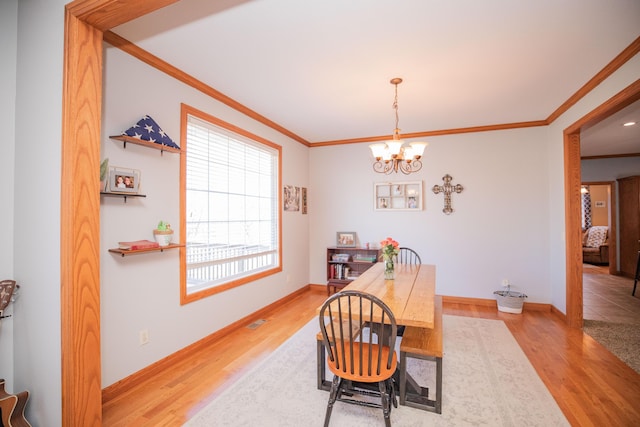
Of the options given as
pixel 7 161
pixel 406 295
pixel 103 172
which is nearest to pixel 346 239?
pixel 406 295

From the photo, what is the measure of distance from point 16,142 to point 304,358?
2561mm

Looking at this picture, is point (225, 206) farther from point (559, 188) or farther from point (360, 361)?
point (559, 188)

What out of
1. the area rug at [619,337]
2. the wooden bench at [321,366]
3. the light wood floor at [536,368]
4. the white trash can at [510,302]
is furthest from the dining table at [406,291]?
the area rug at [619,337]

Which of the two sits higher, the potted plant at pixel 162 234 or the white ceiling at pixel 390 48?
the white ceiling at pixel 390 48

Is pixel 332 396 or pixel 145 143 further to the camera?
pixel 145 143

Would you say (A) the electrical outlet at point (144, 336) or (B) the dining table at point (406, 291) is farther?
(A) the electrical outlet at point (144, 336)

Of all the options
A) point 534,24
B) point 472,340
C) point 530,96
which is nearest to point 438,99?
point 530,96

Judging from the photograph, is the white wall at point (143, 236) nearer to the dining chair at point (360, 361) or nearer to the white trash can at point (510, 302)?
the dining chair at point (360, 361)

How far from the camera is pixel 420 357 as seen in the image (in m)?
2.04

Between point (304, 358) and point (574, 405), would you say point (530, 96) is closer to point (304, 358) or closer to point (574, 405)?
point (574, 405)

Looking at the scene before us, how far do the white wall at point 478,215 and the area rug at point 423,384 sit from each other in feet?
5.51

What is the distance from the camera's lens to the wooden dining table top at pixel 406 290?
1.91 metres

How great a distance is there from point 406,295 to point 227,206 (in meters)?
2.15

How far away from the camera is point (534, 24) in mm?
2055
